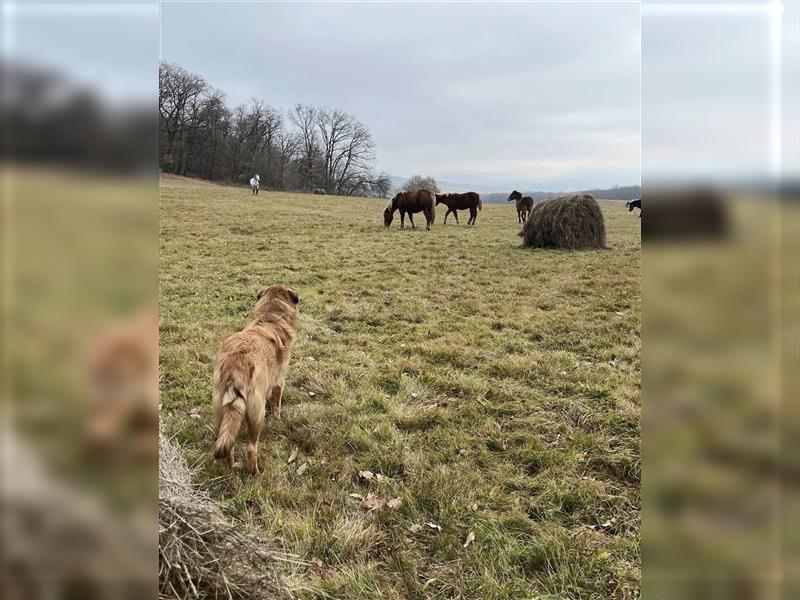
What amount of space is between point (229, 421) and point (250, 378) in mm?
317

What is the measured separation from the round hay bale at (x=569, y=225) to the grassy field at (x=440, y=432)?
4.99 metres

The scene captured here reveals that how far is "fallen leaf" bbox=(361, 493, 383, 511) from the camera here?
3107 millimetres

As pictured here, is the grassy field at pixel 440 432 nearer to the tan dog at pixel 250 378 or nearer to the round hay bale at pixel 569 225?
the tan dog at pixel 250 378

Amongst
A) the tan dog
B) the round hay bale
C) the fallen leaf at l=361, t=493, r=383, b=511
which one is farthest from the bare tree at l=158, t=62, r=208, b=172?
the round hay bale

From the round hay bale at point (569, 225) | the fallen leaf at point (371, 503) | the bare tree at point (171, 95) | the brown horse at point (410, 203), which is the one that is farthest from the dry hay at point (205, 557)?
the brown horse at point (410, 203)

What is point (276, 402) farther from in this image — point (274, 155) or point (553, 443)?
→ point (274, 155)

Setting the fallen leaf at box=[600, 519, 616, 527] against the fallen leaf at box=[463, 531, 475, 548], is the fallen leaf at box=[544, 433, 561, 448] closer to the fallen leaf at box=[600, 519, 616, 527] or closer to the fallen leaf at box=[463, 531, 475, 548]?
the fallen leaf at box=[600, 519, 616, 527]

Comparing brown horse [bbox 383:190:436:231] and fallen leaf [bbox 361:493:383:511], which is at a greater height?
brown horse [bbox 383:190:436:231]

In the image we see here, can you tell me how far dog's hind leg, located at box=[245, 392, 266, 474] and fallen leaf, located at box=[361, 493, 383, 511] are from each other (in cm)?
82

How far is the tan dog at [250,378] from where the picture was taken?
2.99 meters
